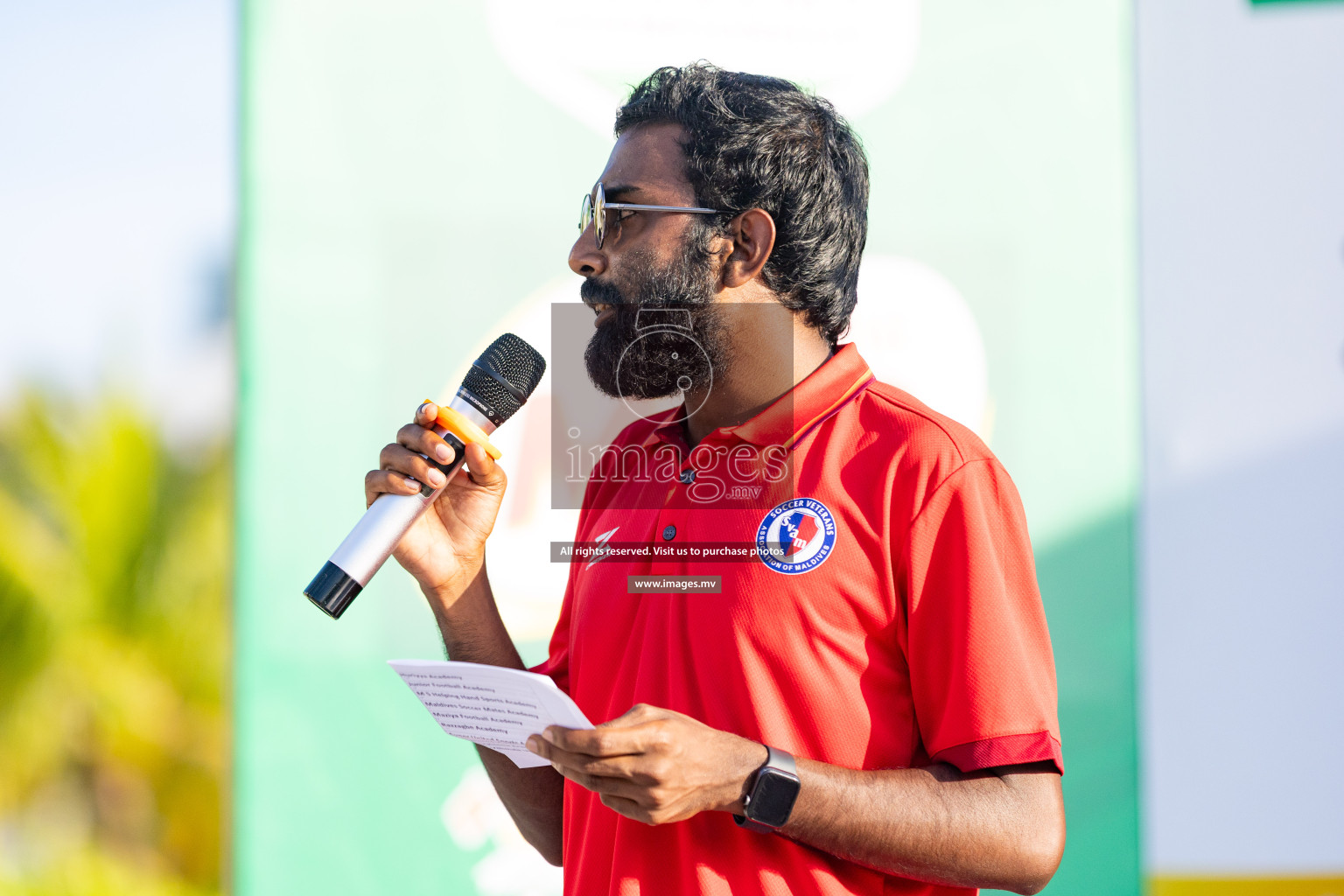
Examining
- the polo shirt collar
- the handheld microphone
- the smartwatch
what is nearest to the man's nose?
the handheld microphone

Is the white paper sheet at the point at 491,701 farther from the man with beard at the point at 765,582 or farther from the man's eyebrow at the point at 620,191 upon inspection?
the man's eyebrow at the point at 620,191

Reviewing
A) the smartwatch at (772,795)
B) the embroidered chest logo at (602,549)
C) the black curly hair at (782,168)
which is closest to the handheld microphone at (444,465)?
the embroidered chest logo at (602,549)

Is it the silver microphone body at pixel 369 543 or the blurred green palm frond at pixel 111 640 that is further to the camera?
the blurred green palm frond at pixel 111 640

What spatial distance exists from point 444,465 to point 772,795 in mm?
628

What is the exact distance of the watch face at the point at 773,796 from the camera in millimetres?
1257

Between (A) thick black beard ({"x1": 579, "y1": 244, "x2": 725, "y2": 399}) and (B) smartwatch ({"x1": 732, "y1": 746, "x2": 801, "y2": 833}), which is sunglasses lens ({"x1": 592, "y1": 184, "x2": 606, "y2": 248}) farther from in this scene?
(B) smartwatch ({"x1": 732, "y1": 746, "x2": 801, "y2": 833})

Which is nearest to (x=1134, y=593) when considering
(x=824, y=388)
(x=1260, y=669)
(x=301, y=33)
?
(x=1260, y=669)

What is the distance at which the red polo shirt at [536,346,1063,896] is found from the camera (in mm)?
1346

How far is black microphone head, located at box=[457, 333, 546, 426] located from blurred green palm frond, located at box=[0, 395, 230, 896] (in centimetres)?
591

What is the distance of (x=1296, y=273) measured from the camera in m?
2.84

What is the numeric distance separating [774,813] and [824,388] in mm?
655

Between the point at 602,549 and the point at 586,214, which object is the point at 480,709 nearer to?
the point at 602,549

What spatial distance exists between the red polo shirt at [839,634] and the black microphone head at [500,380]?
313 millimetres

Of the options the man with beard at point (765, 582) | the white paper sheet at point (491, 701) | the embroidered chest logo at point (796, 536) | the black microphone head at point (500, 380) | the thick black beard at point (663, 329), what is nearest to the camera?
the white paper sheet at point (491, 701)
